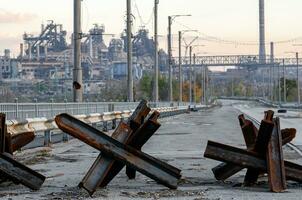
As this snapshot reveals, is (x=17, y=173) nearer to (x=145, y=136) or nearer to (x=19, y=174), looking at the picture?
(x=19, y=174)

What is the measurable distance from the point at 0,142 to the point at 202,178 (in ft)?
11.2

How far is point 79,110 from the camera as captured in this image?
28.7 metres

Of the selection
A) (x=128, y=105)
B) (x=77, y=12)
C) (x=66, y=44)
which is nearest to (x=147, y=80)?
(x=66, y=44)

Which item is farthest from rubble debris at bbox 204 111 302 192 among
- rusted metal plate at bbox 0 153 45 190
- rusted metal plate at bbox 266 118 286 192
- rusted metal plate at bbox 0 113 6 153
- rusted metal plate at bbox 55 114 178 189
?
rusted metal plate at bbox 0 113 6 153

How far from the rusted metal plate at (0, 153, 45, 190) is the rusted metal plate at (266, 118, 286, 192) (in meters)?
3.21

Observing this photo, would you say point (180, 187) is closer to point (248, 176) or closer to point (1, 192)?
point (248, 176)

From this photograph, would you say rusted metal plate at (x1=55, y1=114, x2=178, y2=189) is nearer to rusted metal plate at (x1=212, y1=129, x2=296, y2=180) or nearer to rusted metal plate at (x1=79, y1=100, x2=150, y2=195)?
rusted metal plate at (x1=79, y1=100, x2=150, y2=195)

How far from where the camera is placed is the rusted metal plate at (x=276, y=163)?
10.2 meters

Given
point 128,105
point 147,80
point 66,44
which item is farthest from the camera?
point 66,44

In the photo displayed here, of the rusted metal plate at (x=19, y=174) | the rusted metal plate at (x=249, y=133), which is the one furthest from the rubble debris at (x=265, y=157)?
the rusted metal plate at (x=19, y=174)

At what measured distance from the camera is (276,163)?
10.4 metres

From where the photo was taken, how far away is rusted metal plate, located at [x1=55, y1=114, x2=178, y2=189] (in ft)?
33.0

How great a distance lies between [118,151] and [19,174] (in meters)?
1.45

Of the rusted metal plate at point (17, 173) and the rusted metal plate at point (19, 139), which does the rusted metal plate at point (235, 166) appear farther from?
the rusted metal plate at point (19, 139)
